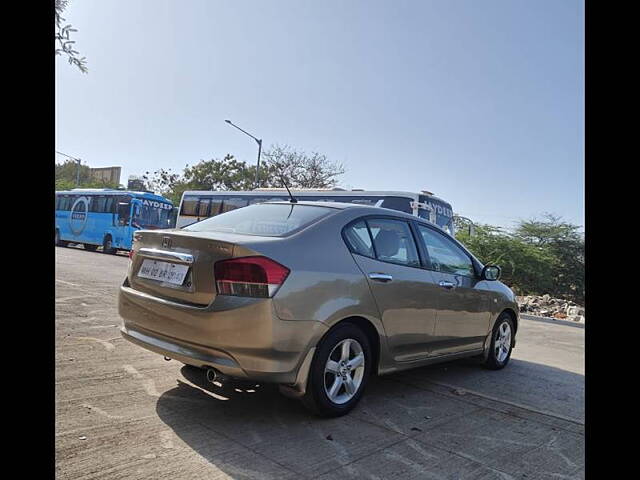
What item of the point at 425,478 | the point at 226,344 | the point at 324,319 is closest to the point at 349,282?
the point at 324,319

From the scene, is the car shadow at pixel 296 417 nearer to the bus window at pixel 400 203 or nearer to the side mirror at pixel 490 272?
the side mirror at pixel 490 272

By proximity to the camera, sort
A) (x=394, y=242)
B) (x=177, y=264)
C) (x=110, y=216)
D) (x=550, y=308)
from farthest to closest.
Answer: (x=110, y=216) → (x=550, y=308) → (x=394, y=242) → (x=177, y=264)

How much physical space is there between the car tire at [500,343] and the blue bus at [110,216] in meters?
20.7

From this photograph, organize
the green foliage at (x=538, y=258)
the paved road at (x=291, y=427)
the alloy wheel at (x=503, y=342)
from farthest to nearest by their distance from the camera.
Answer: the green foliage at (x=538, y=258) < the alloy wheel at (x=503, y=342) < the paved road at (x=291, y=427)

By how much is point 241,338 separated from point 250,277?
394 mm

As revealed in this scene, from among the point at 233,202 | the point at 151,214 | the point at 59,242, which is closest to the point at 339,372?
the point at 233,202

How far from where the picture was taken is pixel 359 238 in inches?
159

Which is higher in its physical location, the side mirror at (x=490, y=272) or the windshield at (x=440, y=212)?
the windshield at (x=440, y=212)

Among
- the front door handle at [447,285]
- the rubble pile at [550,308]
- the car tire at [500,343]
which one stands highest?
the front door handle at [447,285]

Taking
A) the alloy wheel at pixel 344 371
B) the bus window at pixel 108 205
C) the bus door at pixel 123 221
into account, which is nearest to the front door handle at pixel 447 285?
the alloy wheel at pixel 344 371

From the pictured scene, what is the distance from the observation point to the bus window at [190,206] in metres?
22.8

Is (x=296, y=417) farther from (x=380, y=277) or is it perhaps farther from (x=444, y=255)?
(x=444, y=255)
